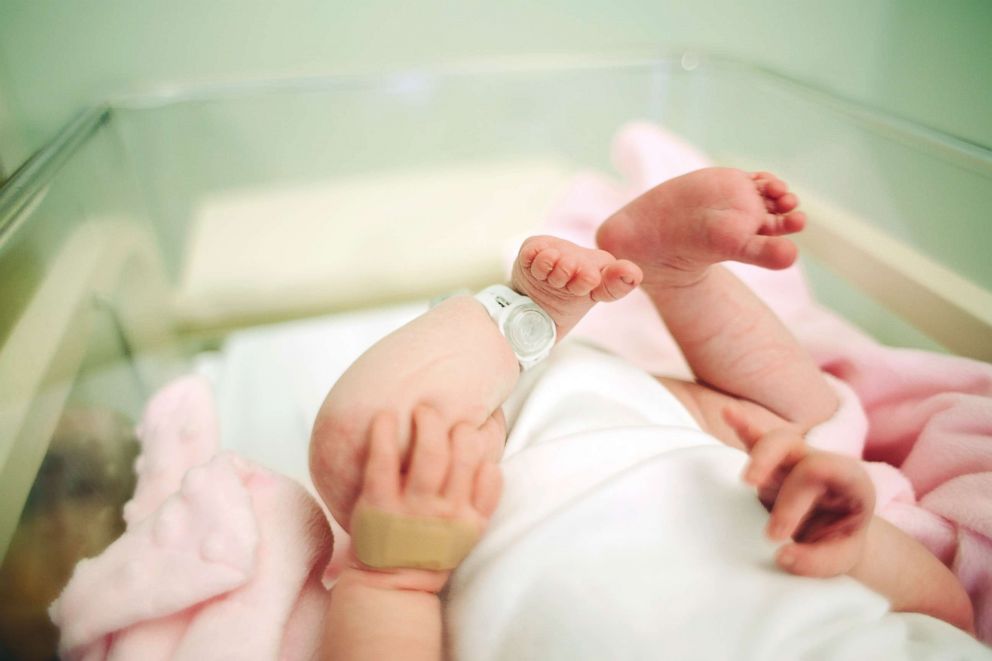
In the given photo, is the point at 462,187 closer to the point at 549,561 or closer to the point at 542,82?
the point at 542,82

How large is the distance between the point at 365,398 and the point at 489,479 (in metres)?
0.10

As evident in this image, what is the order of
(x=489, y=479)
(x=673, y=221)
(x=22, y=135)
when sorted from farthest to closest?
(x=22, y=135), (x=673, y=221), (x=489, y=479)

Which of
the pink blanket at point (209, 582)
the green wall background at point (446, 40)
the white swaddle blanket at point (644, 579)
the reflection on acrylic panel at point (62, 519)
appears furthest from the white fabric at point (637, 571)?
the green wall background at point (446, 40)

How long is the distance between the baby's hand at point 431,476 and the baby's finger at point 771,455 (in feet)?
0.48

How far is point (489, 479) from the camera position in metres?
0.37

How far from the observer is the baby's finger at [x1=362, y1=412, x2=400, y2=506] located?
364 millimetres

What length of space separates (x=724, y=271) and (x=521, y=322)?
8.5 inches

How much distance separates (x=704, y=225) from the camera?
496mm

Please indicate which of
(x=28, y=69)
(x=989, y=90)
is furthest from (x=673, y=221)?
(x=28, y=69)

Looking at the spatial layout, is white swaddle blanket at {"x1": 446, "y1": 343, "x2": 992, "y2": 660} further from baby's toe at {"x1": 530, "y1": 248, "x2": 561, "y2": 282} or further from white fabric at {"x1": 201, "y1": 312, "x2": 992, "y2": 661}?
baby's toe at {"x1": 530, "y1": 248, "x2": 561, "y2": 282}

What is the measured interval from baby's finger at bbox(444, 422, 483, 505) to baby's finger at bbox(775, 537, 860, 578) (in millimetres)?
196

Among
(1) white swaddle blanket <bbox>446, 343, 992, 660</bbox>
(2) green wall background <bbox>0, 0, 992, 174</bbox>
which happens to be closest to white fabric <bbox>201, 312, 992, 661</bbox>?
(1) white swaddle blanket <bbox>446, 343, 992, 660</bbox>

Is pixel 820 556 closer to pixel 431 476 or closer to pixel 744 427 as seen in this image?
pixel 744 427

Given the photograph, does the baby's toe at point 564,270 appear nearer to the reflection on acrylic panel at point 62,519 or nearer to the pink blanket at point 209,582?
the pink blanket at point 209,582
